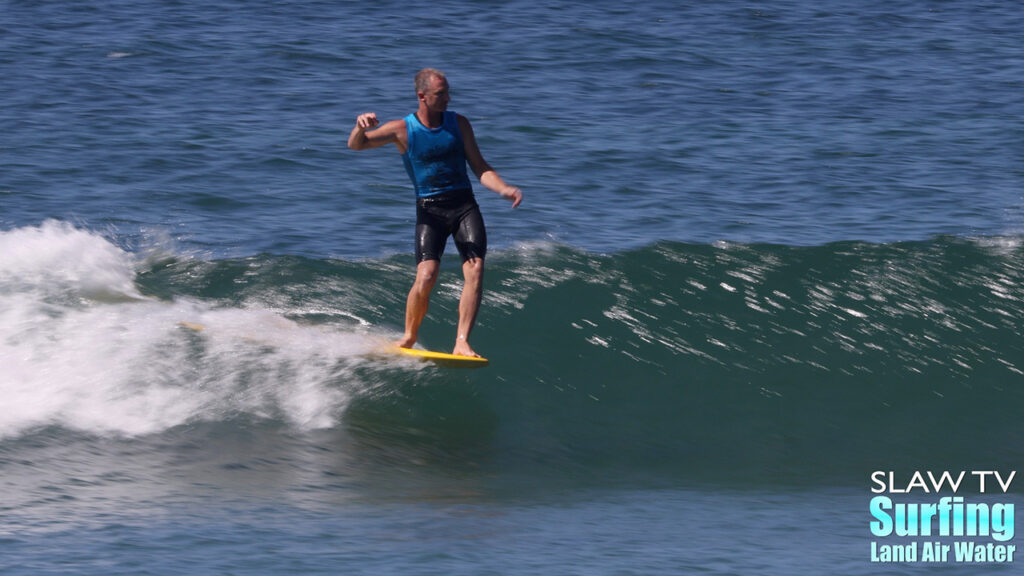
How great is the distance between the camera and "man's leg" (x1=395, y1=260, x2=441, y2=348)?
7711 mm

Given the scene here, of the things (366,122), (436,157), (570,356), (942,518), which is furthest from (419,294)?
(942,518)

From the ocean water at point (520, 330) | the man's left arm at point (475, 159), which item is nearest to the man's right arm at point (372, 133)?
the man's left arm at point (475, 159)

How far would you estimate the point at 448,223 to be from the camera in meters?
7.73

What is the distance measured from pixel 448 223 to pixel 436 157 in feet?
1.32

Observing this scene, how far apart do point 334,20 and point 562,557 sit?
61.2 feet

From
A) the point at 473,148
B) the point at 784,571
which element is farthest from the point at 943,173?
the point at 784,571

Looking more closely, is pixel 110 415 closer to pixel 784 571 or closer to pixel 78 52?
pixel 784 571

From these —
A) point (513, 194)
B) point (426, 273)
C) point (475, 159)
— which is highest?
point (475, 159)

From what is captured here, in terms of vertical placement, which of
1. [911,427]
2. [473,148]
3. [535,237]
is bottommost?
[911,427]

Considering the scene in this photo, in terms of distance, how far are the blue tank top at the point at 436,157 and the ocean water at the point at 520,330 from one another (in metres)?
1.37

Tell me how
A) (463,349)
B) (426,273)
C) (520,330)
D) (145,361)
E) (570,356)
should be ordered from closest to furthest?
(426,273) < (463,349) < (145,361) < (570,356) < (520,330)

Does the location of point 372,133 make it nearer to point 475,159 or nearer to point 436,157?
point 436,157

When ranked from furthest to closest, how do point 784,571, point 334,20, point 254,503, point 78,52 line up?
1. point 334,20
2. point 78,52
3. point 254,503
4. point 784,571

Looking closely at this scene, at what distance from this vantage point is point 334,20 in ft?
77.0
